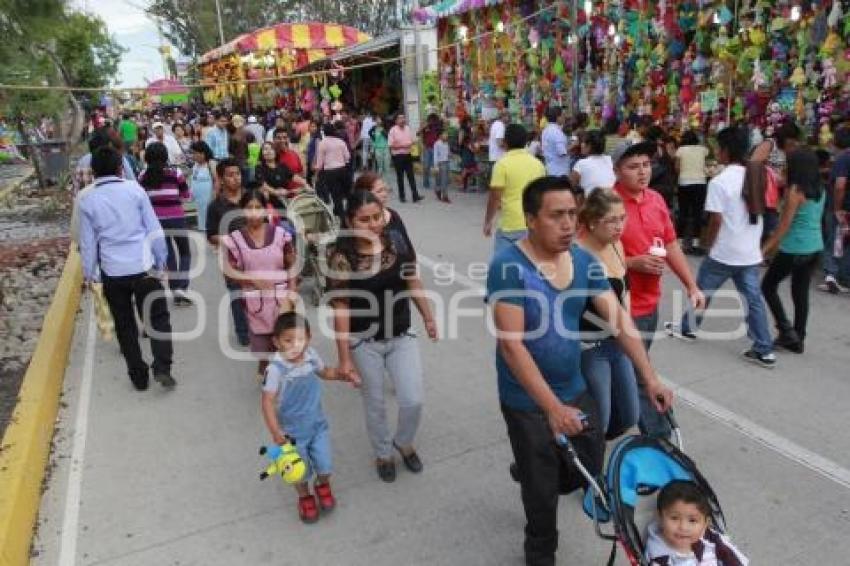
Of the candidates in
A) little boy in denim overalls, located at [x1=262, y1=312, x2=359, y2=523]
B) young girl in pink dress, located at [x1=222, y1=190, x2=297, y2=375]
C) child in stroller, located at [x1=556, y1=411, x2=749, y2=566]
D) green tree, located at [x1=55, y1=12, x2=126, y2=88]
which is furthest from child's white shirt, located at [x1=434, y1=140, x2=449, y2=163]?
green tree, located at [x1=55, y1=12, x2=126, y2=88]

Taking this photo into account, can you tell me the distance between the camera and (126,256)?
521 centimetres

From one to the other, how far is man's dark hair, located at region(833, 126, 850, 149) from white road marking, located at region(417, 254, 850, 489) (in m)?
3.31

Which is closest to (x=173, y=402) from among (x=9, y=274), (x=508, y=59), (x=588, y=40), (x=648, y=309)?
(x=648, y=309)

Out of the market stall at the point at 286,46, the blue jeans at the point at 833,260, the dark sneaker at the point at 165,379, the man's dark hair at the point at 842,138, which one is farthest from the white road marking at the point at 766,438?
the market stall at the point at 286,46

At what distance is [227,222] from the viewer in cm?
569

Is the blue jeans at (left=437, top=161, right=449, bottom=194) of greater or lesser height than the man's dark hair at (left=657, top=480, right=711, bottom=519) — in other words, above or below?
below

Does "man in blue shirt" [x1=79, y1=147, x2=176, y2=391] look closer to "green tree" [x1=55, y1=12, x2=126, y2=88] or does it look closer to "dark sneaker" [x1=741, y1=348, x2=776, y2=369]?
"dark sneaker" [x1=741, y1=348, x2=776, y2=369]

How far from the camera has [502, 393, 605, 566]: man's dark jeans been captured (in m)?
2.87

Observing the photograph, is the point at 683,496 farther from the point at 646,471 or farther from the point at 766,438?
the point at 766,438

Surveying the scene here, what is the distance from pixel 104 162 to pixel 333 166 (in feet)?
20.4

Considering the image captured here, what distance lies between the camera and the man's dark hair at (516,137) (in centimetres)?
612

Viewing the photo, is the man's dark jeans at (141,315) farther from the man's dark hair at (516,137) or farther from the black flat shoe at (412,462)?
the man's dark hair at (516,137)

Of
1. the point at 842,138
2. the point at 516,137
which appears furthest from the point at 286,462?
the point at 842,138

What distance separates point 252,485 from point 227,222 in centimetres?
240
